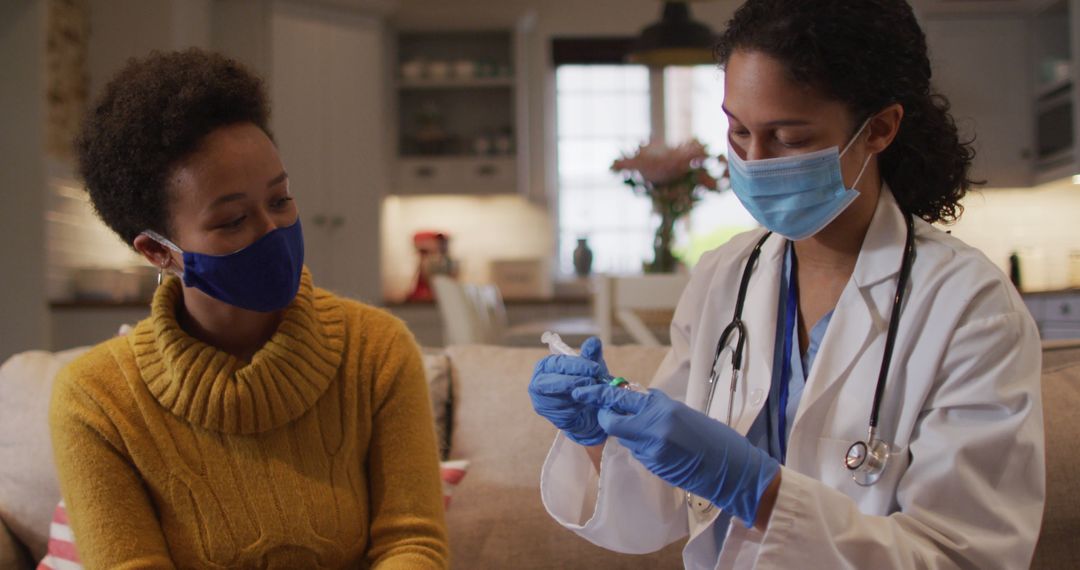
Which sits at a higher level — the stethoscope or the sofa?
the stethoscope

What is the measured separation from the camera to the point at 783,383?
133 cm

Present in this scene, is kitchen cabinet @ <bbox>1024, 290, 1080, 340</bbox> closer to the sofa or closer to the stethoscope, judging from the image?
the sofa

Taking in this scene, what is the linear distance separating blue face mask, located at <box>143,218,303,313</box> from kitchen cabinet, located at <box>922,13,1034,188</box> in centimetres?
554

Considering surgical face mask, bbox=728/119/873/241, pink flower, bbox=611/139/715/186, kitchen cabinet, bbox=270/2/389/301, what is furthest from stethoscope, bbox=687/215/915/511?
kitchen cabinet, bbox=270/2/389/301

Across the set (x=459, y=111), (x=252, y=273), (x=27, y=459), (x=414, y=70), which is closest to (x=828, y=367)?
(x=252, y=273)

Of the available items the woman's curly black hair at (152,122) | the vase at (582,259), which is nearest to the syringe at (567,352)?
the woman's curly black hair at (152,122)

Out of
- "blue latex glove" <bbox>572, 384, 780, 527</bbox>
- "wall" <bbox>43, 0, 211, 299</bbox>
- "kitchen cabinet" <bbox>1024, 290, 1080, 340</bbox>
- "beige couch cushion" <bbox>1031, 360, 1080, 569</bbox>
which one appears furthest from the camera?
"wall" <bbox>43, 0, 211, 299</bbox>

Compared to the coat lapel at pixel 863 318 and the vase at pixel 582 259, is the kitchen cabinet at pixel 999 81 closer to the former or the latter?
the vase at pixel 582 259

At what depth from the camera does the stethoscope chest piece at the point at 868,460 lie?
115cm

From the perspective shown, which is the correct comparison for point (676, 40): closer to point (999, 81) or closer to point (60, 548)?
point (999, 81)

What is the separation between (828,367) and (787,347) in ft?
0.37

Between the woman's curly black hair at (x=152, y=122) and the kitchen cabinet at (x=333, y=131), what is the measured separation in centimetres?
457

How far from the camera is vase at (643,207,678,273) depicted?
387cm

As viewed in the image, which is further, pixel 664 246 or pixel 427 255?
pixel 427 255
